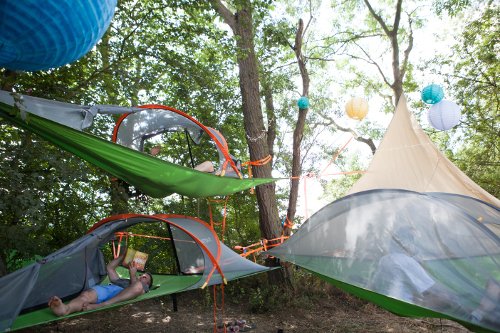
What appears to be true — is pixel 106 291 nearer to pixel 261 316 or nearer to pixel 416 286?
pixel 261 316

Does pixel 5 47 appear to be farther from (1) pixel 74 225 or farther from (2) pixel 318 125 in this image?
(2) pixel 318 125

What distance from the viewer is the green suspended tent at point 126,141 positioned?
1.83m

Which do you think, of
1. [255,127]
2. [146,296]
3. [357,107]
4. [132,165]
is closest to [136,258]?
[146,296]

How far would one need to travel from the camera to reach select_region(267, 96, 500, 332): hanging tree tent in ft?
5.74

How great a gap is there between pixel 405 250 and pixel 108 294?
6.72 ft

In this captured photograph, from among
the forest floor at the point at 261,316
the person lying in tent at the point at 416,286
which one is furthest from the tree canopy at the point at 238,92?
the person lying in tent at the point at 416,286

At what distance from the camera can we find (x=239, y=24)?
13.4 feet

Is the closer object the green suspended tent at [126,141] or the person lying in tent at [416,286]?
the person lying in tent at [416,286]

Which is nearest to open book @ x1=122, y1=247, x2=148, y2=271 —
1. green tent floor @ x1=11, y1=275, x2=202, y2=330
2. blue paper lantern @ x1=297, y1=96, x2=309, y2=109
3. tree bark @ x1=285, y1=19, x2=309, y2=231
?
green tent floor @ x1=11, y1=275, x2=202, y2=330

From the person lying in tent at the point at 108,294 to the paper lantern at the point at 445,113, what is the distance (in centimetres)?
294

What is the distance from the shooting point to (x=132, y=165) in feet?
7.34

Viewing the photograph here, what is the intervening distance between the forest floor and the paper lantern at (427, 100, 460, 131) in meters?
1.81

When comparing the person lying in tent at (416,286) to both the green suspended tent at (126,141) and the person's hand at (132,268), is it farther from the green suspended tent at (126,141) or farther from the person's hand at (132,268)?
the person's hand at (132,268)

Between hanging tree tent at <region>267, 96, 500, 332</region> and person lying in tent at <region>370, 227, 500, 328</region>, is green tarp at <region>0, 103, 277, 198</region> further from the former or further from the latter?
person lying in tent at <region>370, 227, 500, 328</region>
